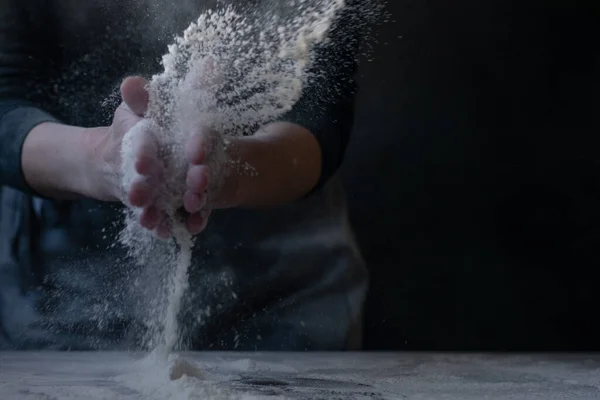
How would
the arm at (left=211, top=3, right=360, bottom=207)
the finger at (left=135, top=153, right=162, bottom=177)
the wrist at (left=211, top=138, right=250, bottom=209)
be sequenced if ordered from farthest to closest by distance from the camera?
1. the arm at (left=211, top=3, right=360, bottom=207)
2. the wrist at (left=211, top=138, right=250, bottom=209)
3. the finger at (left=135, top=153, right=162, bottom=177)

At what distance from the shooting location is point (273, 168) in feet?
2.31

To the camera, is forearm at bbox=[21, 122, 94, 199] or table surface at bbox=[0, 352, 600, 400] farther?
forearm at bbox=[21, 122, 94, 199]

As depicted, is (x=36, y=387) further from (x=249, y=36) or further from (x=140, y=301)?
(x=249, y=36)

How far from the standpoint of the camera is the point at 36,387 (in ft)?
1.66

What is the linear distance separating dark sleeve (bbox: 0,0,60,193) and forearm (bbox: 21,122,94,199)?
0.04 feet

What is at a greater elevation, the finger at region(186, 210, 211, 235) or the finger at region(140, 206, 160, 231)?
the finger at region(186, 210, 211, 235)

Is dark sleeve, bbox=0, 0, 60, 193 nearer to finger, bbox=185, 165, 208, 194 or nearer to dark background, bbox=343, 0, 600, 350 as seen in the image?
finger, bbox=185, 165, 208, 194

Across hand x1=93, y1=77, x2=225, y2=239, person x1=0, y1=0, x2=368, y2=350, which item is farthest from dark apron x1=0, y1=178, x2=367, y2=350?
hand x1=93, y1=77, x2=225, y2=239

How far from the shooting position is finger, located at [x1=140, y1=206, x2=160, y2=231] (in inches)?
20.6

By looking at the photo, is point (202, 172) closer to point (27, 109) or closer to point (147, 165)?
point (147, 165)

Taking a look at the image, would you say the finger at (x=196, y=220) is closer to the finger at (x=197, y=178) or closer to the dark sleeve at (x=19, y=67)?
the finger at (x=197, y=178)

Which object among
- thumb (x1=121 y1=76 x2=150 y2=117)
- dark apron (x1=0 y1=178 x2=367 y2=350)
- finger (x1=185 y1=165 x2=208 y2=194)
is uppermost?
thumb (x1=121 y1=76 x2=150 y2=117)

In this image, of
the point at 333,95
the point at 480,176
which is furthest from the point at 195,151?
the point at 480,176

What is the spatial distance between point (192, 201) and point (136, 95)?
0.37ft
